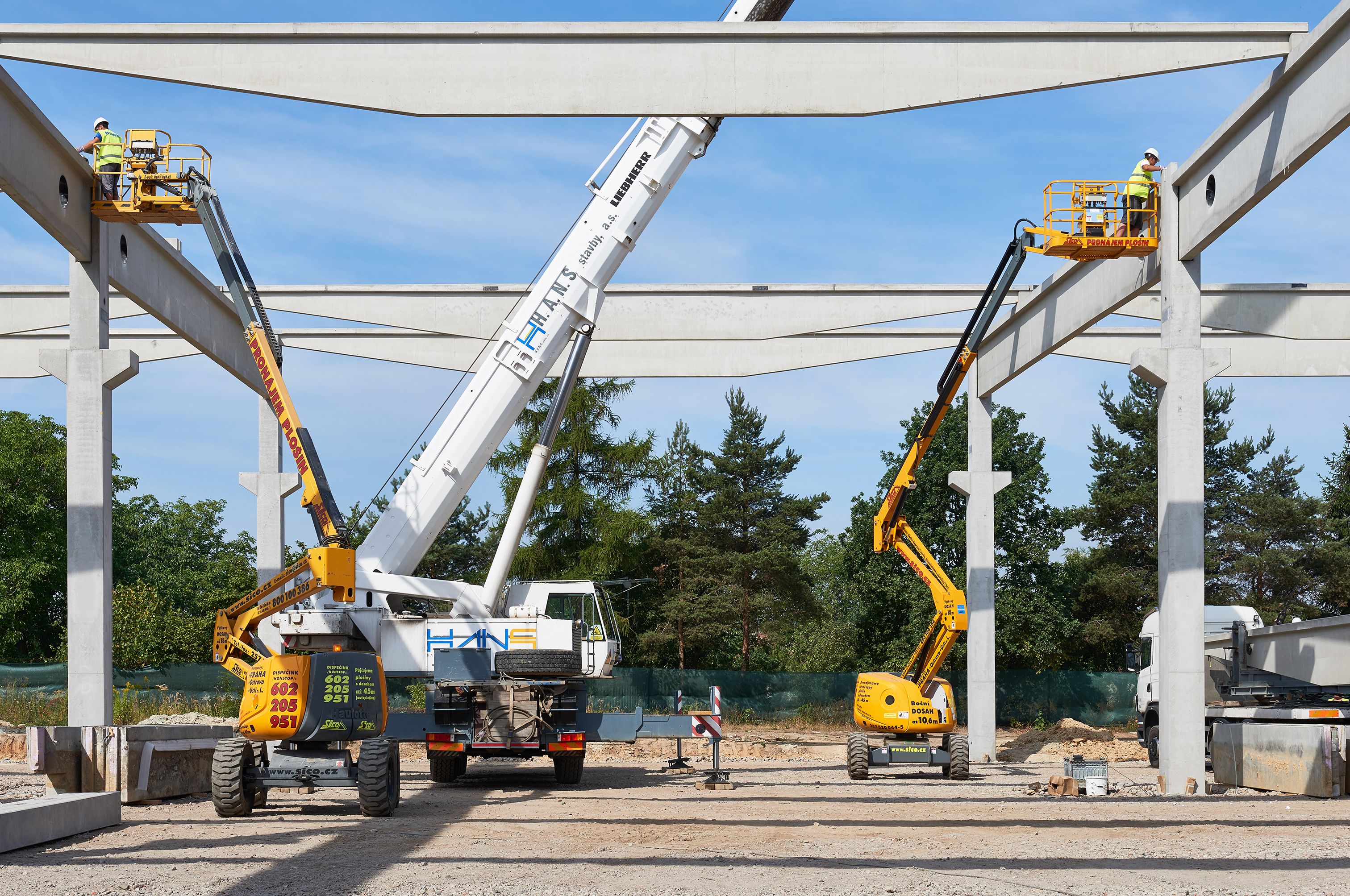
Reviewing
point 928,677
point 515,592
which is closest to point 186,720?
point 515,592

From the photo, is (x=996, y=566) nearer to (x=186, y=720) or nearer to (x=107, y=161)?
(x=186, y=720)

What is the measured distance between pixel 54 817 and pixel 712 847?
579 cm

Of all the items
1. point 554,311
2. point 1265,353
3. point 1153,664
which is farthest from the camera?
point 1265,353

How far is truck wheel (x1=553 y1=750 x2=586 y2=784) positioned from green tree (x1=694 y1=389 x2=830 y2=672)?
23.4 meters

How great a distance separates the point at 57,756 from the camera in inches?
536

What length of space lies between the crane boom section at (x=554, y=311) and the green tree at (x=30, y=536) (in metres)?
31.2

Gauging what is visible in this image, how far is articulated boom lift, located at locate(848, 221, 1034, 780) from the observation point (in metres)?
19.9

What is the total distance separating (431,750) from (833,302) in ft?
37.9

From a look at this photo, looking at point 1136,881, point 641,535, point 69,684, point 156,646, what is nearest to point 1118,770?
point 1136,881

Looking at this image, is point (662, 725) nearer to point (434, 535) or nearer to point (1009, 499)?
point (434, 535)

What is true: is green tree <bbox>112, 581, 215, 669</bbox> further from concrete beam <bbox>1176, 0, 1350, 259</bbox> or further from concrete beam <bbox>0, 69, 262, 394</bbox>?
concrete beam <bbox>1176, 0, 1350, 259</bbox>

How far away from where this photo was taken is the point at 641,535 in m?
41.9

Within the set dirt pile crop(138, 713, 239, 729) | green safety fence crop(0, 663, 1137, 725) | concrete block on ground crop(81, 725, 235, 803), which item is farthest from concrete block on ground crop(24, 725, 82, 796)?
green safety fence crop(0, 663, 1137, 725)

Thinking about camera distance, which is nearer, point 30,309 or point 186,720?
point 30,309
